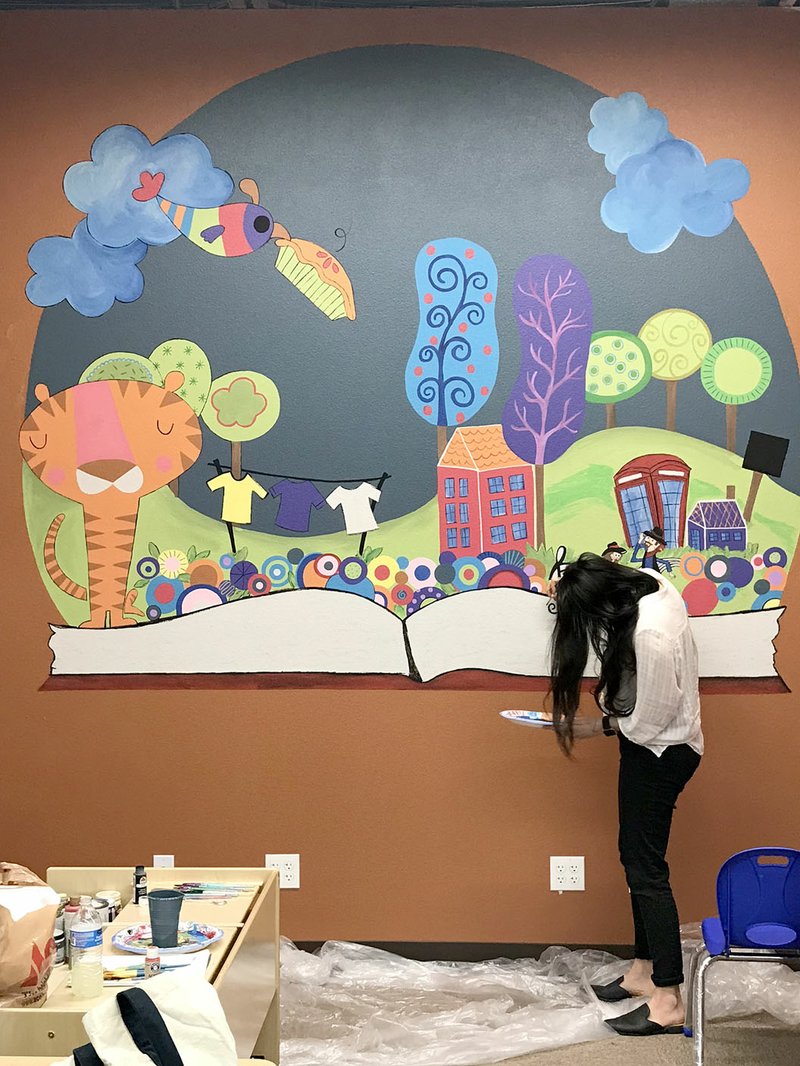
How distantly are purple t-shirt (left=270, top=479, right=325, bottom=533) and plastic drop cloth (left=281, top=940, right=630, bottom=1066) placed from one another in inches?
57.5

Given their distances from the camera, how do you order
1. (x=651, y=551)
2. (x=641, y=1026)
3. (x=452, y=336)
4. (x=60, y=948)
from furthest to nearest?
(x=452, y=336)
(x=651, y=551)
(x=641, y=1026)
(x=60, y=948)

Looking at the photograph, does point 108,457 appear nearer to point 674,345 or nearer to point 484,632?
point 484,632

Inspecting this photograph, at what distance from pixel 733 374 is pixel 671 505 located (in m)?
0.50

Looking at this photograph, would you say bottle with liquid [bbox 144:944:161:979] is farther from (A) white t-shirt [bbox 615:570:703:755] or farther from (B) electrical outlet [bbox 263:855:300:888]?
(B) electrical outlet [bbox 263:855:300:888]

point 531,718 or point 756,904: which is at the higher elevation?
point 531,718

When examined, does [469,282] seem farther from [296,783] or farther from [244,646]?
[296,783]

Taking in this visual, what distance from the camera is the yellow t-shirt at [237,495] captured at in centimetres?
385

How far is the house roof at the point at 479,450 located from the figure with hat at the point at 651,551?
48cm

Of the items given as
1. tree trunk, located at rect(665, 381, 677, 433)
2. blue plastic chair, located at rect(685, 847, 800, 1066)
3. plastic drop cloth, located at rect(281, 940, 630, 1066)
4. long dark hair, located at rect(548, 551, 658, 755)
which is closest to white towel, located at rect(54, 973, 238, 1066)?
blue plastic chair, located at rect(685, 847, 800, 1066)

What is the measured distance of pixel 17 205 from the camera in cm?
389

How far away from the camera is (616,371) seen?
12.5 feet

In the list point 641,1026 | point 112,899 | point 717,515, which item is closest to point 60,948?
point 112,899

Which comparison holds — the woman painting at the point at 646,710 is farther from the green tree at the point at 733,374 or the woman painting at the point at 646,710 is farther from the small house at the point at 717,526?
the green tree at the point at 733,374

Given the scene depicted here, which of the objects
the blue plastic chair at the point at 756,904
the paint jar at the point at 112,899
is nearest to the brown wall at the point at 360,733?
the blue plastic chair at the point at 756,904
